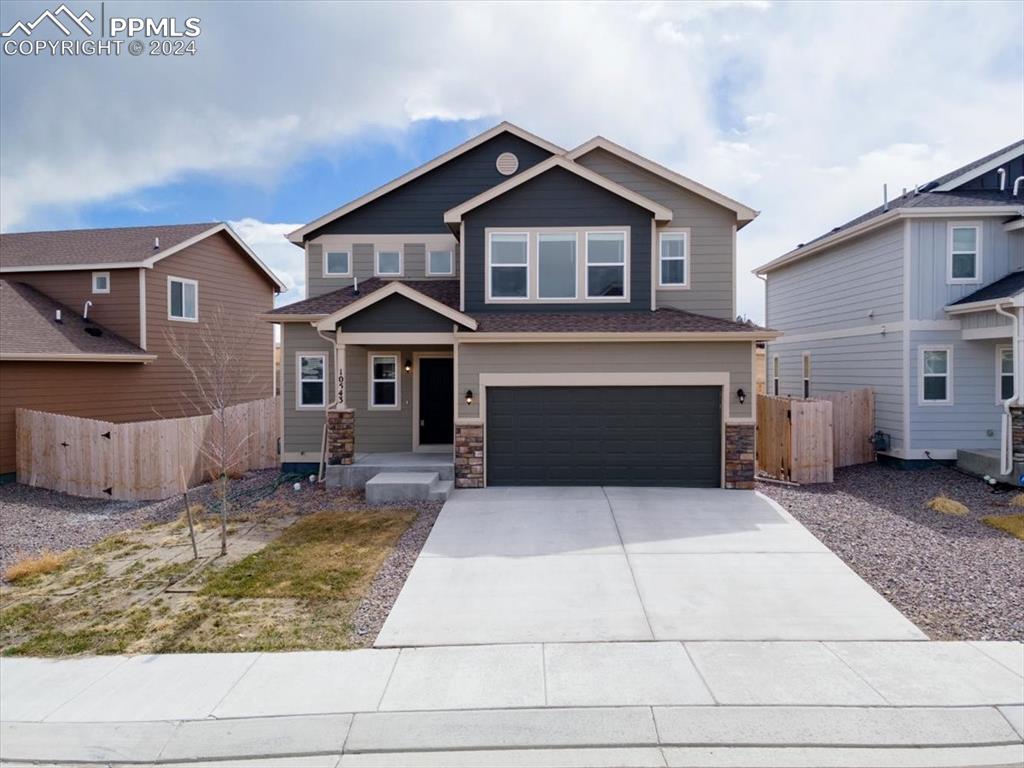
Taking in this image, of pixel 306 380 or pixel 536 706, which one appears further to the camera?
pixel 306 380

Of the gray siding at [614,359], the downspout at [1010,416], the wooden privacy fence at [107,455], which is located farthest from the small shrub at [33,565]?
the downspout at [1010,416]

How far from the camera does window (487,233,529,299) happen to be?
12961 mm

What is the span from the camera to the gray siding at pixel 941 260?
46.3 feet

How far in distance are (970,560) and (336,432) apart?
10.5m

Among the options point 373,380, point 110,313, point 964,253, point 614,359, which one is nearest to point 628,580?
point 614,359

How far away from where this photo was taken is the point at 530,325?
12.1 meters

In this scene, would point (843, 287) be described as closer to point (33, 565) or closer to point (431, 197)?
point (431, 197)

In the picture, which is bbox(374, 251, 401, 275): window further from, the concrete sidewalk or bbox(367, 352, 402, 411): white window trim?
the concrete sidewalk

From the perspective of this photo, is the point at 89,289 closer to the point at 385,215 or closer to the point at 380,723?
the point at 385,215

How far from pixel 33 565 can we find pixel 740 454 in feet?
36.8

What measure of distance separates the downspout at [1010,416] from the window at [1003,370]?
147 cm

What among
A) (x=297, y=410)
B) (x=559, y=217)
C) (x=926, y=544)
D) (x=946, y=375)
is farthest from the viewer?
(x=297, y=410)

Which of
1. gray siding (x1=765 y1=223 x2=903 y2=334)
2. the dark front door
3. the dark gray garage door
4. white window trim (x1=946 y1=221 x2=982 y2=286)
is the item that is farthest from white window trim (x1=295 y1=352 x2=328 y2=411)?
white window trim (x1=946 y1=221 x2=982 y2=286)

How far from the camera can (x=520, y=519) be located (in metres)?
9.83
